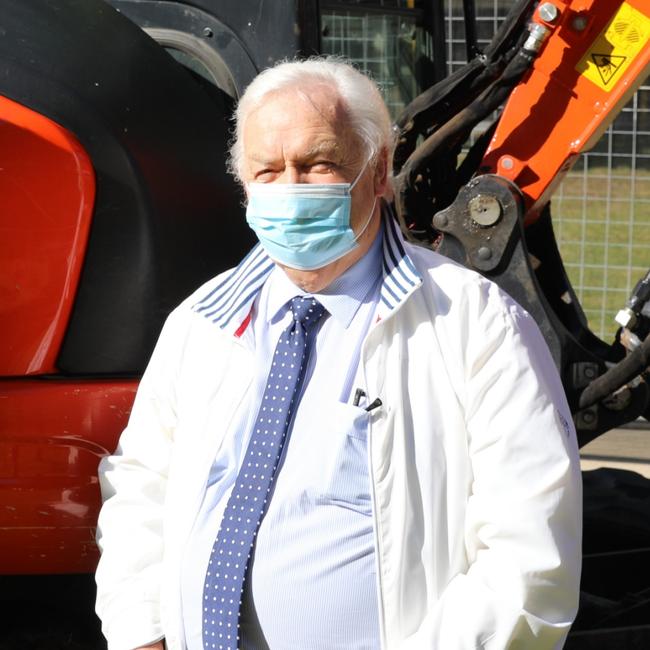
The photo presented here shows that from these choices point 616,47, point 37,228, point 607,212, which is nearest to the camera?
point 37,228

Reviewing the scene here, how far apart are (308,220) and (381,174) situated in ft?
0.59

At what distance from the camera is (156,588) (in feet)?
7.43

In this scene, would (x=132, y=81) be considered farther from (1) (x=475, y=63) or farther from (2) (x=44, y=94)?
(1) (x=475, y=63)

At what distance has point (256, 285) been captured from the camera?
90.7 inches

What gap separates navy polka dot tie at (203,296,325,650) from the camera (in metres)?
2.08

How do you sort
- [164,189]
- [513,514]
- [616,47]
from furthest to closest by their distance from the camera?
[616,47] < [164,189] < [513,514]

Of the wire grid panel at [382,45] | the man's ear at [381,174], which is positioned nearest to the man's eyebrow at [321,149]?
the man's ear at [381,174]

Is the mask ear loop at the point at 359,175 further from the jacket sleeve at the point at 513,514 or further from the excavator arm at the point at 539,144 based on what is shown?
the excavator arm at the point at 539,144

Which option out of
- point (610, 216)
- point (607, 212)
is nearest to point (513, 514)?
point (607, 212)

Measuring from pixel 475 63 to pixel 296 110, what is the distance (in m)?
1.35

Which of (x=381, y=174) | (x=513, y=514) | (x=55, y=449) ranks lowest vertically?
(x=55, y=449)

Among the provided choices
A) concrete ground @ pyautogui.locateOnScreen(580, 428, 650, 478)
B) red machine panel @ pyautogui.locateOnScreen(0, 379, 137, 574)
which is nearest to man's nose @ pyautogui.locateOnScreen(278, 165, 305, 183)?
red machine panel @ pyautogui.locateOnScreen(0, 379, 137, 574)

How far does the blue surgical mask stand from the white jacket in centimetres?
11

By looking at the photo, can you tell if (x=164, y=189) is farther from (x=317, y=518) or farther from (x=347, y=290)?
(x=317, y=518)
